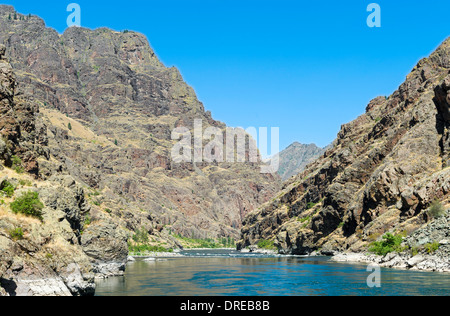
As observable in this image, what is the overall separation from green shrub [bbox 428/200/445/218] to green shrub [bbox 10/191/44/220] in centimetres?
7305

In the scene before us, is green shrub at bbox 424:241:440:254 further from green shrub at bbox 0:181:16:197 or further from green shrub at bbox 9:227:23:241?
green shrub at bbox 0:181:16:197

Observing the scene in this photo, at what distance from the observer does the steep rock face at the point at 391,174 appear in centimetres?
10821

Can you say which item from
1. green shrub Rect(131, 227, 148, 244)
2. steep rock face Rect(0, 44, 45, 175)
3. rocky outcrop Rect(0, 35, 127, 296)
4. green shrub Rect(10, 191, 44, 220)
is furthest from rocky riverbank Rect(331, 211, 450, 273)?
green shrub Rect(131, 227, 148, 244)

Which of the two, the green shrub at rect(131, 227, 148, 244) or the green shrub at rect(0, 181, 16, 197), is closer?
the green shrub at rect(0, 181, 16, 197)

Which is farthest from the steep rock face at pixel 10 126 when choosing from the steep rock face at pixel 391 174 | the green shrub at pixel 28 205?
the steep rock face at pixel 391 174

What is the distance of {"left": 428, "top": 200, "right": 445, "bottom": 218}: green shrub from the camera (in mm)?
85900

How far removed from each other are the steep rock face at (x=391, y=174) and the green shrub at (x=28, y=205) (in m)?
79.3

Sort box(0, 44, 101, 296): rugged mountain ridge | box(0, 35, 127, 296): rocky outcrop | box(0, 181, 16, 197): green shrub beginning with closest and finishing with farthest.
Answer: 1. box(0, 44, 101, 296): rugged mountain ridge
2. box(0, 35, 127, 296): rocky outcrop
3. box(0, 181, 16, 197): green shrub

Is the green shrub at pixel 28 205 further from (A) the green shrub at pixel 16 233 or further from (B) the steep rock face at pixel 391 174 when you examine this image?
(B) the steep rock face at pixel 391 174

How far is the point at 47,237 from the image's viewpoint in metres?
40.8

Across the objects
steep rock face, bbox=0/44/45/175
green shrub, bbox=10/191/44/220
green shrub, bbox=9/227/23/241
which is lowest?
green shrub, bbox=9/227/23/241

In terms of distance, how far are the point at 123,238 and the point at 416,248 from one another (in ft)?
168
